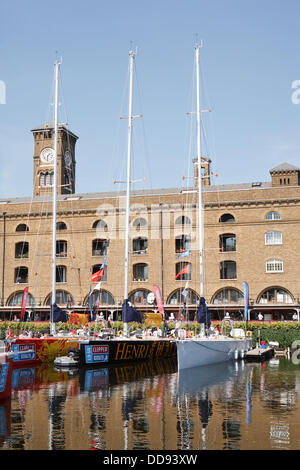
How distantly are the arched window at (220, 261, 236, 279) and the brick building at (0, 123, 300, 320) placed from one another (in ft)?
0.35

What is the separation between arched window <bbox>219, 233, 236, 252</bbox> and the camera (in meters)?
59.2

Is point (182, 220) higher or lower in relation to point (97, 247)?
higher

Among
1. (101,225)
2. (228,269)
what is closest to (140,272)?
(101,225)

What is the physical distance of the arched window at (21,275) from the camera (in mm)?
64375

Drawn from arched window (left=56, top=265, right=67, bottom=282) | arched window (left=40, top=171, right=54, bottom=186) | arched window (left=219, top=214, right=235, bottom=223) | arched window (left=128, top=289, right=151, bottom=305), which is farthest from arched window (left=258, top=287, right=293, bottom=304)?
arched window (left=40, top=171, right=54, bottom=186)

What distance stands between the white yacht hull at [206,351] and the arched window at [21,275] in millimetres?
32460

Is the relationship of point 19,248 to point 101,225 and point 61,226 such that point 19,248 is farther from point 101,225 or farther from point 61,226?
point 101,225

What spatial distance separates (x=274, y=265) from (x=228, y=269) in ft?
16.3

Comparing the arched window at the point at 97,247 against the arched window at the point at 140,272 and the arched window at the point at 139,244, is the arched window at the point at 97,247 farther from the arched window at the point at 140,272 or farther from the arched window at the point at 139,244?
the arched window at the point at 140,272

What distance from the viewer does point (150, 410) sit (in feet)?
68.4

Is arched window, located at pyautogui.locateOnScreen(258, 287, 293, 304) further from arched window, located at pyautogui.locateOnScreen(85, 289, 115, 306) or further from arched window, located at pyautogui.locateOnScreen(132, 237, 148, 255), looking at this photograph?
arched window, located at pyautogui.locateOnScreen(85, 289, 115, 306)

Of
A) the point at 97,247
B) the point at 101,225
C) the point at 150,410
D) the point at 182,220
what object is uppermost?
the point at 182,220

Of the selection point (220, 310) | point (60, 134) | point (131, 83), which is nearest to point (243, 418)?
point (131, 83)

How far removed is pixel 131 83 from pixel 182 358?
22073mm
